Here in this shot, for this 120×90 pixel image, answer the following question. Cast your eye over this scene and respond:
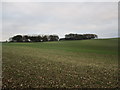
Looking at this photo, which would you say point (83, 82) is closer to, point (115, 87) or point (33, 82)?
point (115, 87)

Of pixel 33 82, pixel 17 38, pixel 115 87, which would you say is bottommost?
pixel 115 87

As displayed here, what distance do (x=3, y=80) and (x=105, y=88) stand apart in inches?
256

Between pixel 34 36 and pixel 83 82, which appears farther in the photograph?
pixel 34 36

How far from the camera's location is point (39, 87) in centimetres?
613

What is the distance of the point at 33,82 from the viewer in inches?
260

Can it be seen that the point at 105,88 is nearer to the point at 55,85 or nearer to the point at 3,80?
the point at 55,85

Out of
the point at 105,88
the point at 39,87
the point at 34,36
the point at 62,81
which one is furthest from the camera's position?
the point at 34,36

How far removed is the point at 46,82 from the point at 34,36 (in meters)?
66.3

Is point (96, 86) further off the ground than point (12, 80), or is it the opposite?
point (12, 80)

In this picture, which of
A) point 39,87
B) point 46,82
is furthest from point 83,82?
point 39,87

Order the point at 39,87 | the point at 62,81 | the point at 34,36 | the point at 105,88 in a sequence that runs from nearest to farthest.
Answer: the point at 39,87
the point at 105,88
the point at 62,81
the point at 34,36

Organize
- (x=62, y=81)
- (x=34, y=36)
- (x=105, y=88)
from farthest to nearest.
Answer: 1. (x=34, y=36)
2. (x=62, y=81)
3. (x=105, y=88)

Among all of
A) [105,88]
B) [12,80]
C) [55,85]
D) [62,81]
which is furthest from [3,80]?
[105,88]

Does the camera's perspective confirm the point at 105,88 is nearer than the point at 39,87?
No
